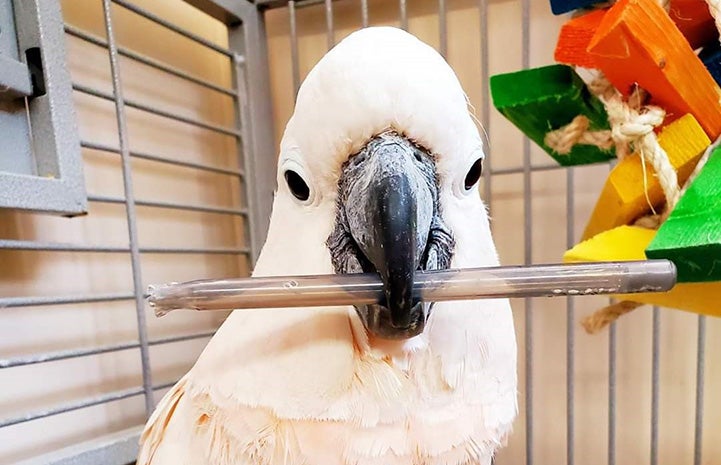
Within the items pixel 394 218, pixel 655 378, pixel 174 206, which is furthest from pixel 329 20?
pixel 655 378

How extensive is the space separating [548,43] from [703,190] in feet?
2.09

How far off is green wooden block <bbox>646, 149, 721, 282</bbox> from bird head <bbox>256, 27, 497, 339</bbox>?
0.18 meters

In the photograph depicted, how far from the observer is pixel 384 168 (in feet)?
1.24

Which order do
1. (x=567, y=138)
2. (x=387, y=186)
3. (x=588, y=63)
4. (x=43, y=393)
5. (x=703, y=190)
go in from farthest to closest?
(x=43, y=393), (x=567, y=138), (x=588, y=63), (x=703, y=190), (x=387, y=186)

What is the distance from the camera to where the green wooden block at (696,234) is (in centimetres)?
44

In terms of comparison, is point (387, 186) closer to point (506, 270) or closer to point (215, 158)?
point (506, 270)

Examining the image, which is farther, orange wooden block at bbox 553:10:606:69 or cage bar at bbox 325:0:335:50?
cage bar at bbox 325:0:335:50

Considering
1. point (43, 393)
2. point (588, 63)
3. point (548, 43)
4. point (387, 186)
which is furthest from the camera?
point (548, 43)

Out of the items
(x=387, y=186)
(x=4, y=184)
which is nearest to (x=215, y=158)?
(x=4, y=184)

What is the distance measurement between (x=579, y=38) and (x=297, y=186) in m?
0.38

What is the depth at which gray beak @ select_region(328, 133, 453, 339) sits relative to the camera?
14.4 inches

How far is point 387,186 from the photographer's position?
370 millimetres

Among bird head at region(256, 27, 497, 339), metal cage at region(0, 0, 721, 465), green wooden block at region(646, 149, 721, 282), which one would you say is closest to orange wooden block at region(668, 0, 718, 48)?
green wooden block at region(646, 149, 721, 282)

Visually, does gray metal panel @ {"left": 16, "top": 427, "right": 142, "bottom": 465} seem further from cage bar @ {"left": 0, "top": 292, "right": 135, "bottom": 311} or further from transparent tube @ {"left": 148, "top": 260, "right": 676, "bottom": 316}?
transparent tube @ {"left": 148, "top": 260, "right": 676, "bottom": 316}
